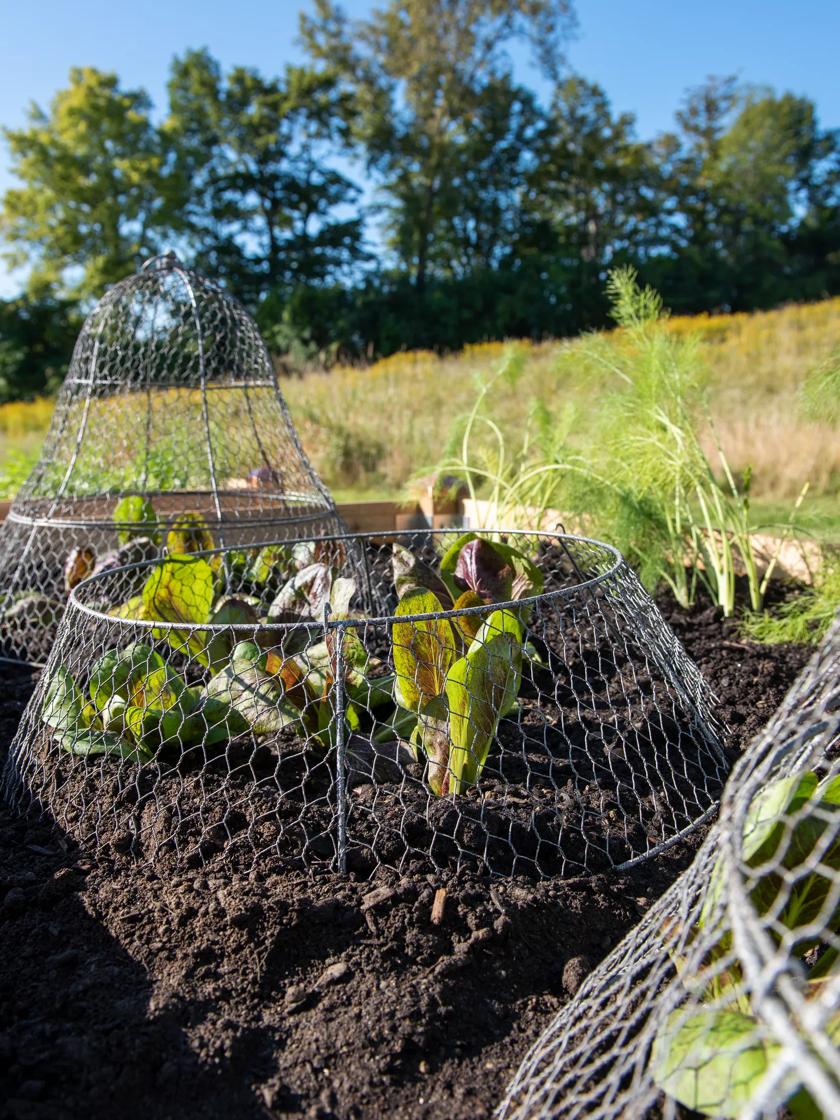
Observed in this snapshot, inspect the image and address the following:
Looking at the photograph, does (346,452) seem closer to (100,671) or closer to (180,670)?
(180,670)

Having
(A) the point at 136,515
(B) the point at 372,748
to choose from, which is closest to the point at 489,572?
(B) the point at 372,748

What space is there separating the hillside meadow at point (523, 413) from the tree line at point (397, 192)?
10456 mm

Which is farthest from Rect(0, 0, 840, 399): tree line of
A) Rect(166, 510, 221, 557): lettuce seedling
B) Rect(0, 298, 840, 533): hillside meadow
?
Rect(166, 510, 221, 557): lettuce seedling

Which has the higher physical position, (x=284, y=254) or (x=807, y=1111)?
(x=284, y=254)

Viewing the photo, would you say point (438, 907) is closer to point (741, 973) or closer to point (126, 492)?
point (741, 973)

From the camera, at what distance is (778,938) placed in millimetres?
1005

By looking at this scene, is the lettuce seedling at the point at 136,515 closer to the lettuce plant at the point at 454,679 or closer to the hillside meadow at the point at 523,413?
the hillside meadow at the point at 523,413

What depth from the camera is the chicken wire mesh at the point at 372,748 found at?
4.46ft

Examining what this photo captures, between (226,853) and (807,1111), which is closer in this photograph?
(807,1111)

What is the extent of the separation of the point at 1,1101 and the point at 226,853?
47 cm

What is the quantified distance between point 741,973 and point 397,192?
2432cm

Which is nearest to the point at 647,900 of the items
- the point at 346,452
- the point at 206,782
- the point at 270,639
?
the point at 206,782

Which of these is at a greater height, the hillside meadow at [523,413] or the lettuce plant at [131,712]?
the hillside meadow at [523,413]

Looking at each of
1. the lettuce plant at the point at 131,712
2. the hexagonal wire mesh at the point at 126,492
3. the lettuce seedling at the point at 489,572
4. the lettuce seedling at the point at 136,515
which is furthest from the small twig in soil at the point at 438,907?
the lettuce seedling at the point at 136,515
